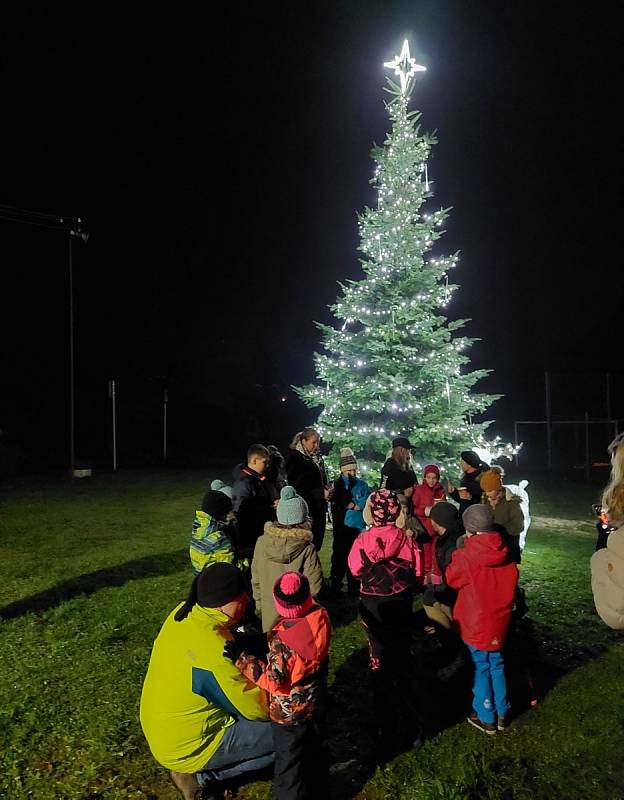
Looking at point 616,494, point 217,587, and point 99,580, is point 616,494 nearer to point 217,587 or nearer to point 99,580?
point 217,587

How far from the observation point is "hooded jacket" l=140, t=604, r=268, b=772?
3.16m

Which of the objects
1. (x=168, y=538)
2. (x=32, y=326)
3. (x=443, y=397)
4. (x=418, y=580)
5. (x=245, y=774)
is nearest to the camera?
(x=245, y=774)

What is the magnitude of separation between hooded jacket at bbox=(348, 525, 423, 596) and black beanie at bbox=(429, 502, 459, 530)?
4.10ft

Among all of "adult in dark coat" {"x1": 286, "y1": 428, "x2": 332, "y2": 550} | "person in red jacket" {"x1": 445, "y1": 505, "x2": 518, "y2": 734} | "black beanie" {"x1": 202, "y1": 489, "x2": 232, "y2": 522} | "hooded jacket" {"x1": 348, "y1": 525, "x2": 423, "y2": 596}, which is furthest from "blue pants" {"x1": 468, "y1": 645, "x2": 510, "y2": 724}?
"adult in dark coat" {"x1": 286, "y1": 428, "x2": 332, "y2": 550}

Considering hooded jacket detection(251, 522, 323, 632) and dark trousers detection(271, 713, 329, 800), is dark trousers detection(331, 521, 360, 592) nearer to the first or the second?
hooded jacket detection(251, 522, 323, 632)

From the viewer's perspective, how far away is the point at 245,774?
11.7ft

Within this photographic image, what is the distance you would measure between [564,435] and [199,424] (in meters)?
20.7

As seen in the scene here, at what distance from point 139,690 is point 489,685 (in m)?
2.89

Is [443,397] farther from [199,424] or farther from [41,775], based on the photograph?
[199,424]

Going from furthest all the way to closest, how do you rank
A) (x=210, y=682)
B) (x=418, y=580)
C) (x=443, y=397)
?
(x=443, y=397)
(x=418, y=580)
(x=210, y=682)

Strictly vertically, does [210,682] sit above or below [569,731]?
above

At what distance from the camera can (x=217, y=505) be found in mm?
5438

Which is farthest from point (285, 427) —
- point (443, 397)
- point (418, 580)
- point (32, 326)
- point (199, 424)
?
point (418, 580)

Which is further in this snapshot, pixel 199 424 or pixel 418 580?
pixel 199 424
